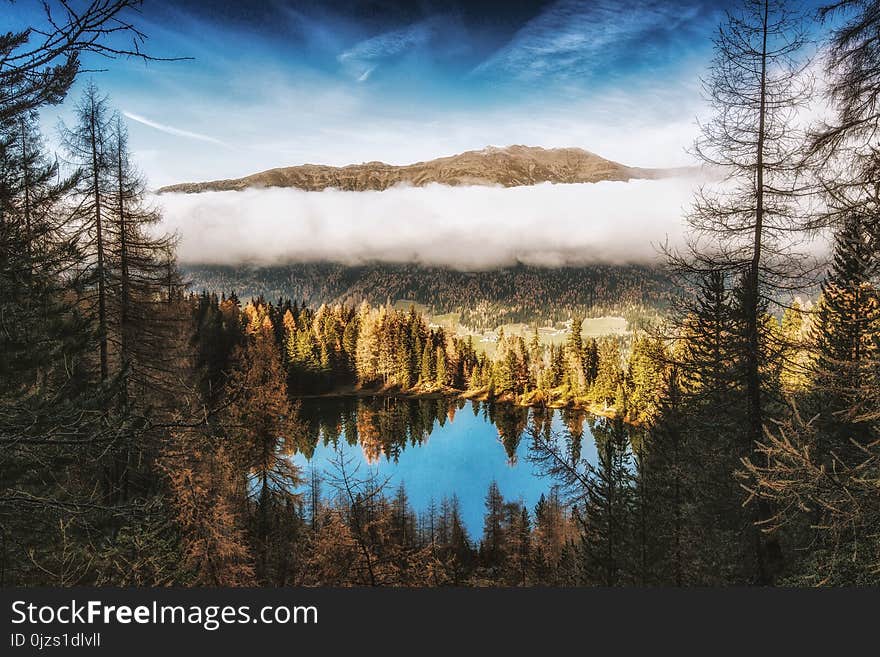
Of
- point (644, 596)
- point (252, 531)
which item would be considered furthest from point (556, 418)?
point (644, 596)

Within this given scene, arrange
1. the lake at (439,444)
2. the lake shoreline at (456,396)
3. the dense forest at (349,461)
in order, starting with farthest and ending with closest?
the lake shoreline at (456,396)
the lake at (439,444)
the dense forest at (349,461)

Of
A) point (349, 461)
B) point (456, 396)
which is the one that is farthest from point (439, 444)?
point (349, 461)

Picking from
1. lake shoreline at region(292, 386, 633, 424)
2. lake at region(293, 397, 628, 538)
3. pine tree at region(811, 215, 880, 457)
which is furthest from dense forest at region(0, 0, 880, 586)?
lake shoreline at region(292, 386, 633, 424)

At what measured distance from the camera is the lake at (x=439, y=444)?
46.3 metres

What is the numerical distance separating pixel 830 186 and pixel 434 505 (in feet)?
148

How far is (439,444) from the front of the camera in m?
58.4

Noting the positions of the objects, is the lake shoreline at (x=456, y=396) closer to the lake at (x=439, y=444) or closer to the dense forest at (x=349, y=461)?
the lake at (x=439, y=444)

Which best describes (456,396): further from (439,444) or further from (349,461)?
(349,461)

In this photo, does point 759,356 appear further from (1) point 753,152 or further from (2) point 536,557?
(2) point 536,557

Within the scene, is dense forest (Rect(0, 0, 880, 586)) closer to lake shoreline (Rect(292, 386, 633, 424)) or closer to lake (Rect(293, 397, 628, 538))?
lake (Rect(293, 397, 628, 538))

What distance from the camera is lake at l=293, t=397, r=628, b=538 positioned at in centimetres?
4628

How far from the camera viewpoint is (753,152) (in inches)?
354

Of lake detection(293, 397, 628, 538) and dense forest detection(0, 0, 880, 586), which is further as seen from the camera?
lake detection(293, 397, 628, 538)

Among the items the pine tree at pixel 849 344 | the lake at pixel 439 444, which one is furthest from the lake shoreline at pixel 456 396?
the pine tree at pixel 849 344
